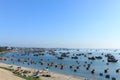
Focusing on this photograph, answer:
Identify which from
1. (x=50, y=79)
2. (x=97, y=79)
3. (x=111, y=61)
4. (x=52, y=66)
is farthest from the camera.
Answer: (x=111, y=61)

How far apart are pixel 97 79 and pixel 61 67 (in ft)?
98.6

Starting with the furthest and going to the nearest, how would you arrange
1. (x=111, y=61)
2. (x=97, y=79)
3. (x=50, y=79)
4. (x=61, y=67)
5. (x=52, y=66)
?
(x=111, y=61), (x=52, y=66), (x=61, y=67), (x=97, y=79), (x=50, y=79)

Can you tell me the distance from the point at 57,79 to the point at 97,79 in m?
14.1

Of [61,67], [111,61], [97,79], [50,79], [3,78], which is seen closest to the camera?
[3,78]

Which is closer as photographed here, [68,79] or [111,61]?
[68,79]

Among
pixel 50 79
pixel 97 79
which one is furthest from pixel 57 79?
pixel 97 79

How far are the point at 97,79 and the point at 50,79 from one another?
53.5ft

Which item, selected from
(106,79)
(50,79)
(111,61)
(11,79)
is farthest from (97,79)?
(111,61)

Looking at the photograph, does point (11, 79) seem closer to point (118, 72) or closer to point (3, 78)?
point (3, 78)

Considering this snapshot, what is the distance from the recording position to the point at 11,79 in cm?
3450

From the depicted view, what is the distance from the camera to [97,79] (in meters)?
66.0

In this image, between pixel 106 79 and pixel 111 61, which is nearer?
pixel 106 79

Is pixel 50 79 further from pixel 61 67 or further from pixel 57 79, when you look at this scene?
pixel 61 67

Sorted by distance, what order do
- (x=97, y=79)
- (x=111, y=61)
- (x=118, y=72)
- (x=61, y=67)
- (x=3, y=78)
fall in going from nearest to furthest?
(x=3, y=78) < (x=97, y=79) < (x=118, y=72) < (x=61, y=67) < (x=111, y=61)
